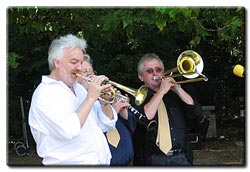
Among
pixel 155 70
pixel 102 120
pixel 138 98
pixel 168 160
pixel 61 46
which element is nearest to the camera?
pixel 61 46

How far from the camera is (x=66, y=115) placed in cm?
242

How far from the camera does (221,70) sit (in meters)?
9.96

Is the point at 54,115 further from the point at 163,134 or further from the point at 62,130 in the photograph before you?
the point at 163,134

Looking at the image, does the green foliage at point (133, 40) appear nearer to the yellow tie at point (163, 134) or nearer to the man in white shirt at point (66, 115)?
the man in white shirt at point (66, 115)

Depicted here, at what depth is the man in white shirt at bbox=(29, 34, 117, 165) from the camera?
241cm

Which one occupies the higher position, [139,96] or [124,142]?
[139,96]

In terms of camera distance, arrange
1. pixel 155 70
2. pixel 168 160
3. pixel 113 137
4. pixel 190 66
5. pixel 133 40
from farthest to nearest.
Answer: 1. pixel 133 40
2. pixel 190 66
3. pixel 155 70
4. pixel 168 160
5. pixel 113 137

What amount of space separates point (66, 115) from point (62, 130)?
86mm

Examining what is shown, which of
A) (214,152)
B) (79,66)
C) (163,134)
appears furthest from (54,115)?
(214,152)

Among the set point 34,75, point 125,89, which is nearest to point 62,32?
point 125,89

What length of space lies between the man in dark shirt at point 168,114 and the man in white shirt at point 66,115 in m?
0.71

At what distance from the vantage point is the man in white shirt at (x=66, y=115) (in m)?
2.41

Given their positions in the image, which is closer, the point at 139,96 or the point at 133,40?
the point at 139,96
